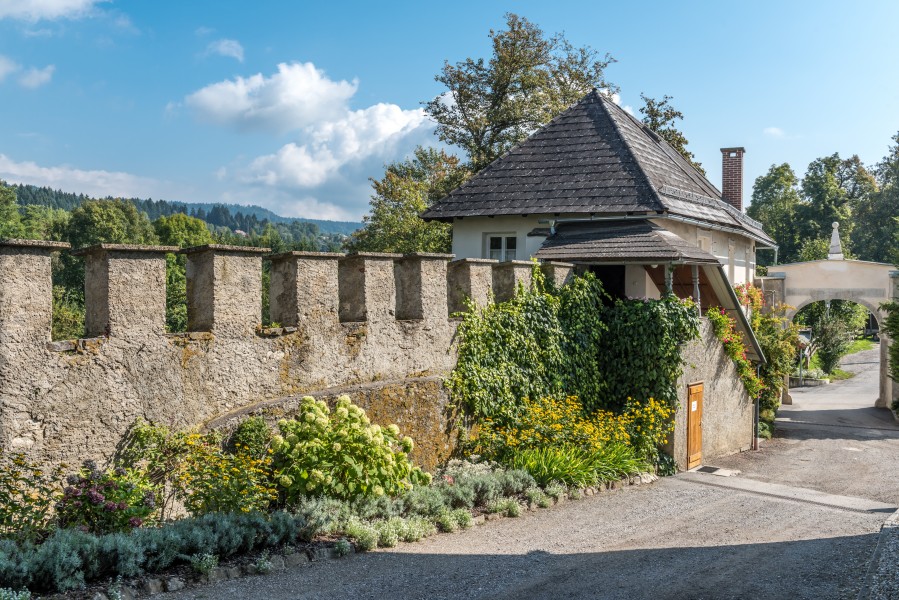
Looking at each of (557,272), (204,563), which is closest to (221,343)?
(204,563)

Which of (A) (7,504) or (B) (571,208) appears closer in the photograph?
(A) (7,504)

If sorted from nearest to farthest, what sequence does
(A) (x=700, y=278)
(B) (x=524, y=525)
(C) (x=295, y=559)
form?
(C) (x=295, y=559)
(B) (x=524, y=525)
(A) (x=700, y=278)

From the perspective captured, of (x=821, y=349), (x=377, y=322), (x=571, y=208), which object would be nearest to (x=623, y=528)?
(x=377, y=322)

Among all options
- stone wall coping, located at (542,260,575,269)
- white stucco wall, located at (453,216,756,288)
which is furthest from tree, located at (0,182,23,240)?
stone wall coping, located at (542,260,575,269)

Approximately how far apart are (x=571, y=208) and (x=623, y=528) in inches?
315

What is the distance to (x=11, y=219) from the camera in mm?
53844

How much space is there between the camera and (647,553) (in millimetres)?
8672

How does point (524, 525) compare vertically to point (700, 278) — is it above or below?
below

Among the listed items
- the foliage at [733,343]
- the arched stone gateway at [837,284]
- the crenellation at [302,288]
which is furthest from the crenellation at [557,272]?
the arched stone gateway at [837,284]

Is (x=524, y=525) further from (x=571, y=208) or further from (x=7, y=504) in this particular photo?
(x=571, y=208)

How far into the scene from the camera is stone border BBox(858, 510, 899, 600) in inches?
251

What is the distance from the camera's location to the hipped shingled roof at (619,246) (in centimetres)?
1409

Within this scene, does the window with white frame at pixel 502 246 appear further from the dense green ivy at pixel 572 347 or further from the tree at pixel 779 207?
the tree at pixel 779 207

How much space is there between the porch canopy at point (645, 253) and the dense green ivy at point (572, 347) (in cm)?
Result: 59
